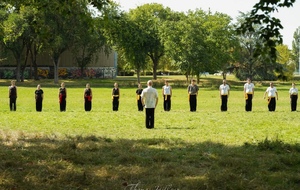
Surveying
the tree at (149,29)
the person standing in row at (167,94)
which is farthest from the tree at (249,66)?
the person standing in row at (167,94)

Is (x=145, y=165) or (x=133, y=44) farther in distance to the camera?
(x=133, y=44)

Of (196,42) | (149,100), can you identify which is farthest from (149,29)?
(149,100)

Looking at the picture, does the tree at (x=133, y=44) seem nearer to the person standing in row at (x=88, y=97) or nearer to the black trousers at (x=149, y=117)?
the person standing in row at (x=88, y=97)

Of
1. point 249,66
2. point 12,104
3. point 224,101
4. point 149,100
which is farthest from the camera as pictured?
point 249,66

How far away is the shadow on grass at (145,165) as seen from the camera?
855 centimetres

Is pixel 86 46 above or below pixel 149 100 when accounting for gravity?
above

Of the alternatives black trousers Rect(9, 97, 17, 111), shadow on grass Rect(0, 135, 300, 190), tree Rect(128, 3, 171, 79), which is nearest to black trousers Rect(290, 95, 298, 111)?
black trousers Rect(9, 97, 17, 111)

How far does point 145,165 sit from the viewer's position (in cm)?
991

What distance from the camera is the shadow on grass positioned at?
8.55m

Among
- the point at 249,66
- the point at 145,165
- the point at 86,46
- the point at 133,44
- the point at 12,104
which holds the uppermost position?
the point at 86,46

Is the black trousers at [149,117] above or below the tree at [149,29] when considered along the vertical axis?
below

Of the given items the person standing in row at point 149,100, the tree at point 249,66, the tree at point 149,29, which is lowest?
the person standing in row at point 149,100

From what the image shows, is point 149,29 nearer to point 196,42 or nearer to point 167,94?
point 196,42

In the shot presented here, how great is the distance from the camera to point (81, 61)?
83.1 metres
